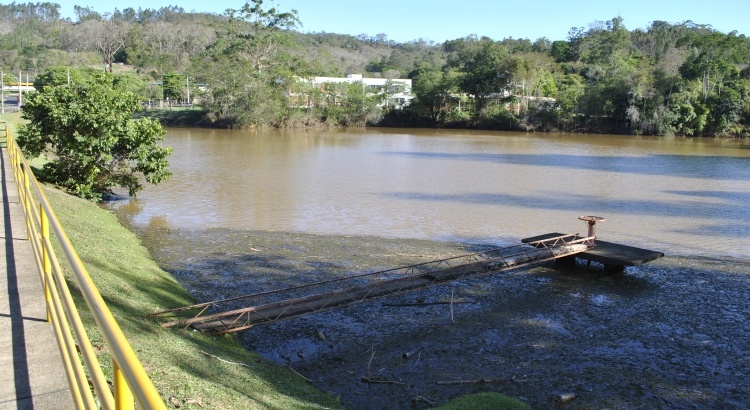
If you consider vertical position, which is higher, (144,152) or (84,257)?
(144,152)

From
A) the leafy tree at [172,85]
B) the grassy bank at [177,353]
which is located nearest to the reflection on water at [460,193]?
the grassy bank at [177,353]

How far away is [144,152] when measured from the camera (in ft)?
64.1

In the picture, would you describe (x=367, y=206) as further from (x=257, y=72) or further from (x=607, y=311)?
(x=257, y=72)

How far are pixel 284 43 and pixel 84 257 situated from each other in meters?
69.9

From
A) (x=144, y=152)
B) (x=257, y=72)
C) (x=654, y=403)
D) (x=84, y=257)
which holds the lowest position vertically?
(x=654, y=403)

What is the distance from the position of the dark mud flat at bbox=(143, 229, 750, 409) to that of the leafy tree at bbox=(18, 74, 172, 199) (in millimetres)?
4965

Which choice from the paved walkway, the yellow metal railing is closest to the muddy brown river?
the paved walkway

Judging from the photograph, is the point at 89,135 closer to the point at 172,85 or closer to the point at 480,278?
the point at 480,278

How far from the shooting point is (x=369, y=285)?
10.5 meters

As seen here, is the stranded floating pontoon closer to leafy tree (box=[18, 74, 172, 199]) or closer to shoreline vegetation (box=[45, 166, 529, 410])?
shoreline vegetation (box=[45, 166, 529, 410])

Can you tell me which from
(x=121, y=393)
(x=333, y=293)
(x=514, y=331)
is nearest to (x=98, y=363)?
(x=121, y=393)

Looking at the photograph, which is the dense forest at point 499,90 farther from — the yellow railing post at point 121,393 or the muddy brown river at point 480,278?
the yellow railing post at point 121,393

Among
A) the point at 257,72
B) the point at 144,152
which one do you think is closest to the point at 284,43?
the point at 257,72

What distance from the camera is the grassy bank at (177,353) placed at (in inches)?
239
